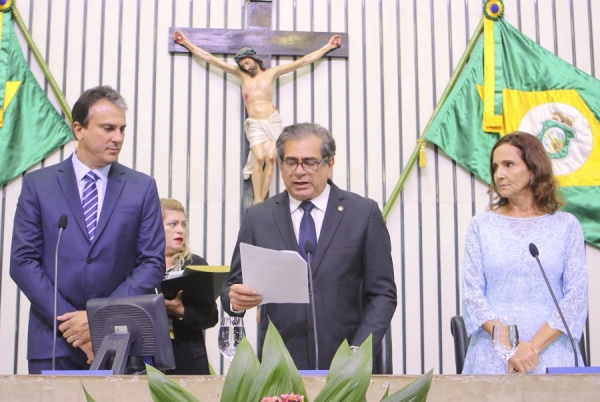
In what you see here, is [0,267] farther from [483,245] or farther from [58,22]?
[483,245]

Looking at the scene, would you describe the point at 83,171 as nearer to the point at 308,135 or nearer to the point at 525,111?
the point at 308,135

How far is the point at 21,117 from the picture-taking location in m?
4.78

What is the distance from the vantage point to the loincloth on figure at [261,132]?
475cm

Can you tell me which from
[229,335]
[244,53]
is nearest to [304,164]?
[229,335]

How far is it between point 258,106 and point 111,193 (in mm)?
2265

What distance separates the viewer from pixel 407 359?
475cm

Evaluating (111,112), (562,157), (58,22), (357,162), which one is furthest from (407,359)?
(58,22)

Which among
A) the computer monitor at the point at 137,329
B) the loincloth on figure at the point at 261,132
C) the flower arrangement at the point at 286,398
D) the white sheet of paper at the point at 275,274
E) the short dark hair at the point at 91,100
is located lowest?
the computer monitor at the point at 137,329

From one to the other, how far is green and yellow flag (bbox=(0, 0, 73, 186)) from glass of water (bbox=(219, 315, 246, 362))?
9.54 feet

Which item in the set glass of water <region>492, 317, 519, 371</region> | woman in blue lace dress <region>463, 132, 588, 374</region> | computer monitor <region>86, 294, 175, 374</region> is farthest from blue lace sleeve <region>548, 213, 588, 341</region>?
computer monitor <region>86, 294, 175, 374</region>

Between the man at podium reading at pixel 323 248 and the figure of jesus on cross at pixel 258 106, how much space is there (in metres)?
2.10

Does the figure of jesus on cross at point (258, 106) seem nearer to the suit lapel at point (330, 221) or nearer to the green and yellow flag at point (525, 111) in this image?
the green and yellow flag at point (525, 111)

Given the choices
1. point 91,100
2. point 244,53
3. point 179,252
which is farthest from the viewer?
point 244,53

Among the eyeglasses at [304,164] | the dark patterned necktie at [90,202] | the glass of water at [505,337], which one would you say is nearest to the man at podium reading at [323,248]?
the eyeglasses at [304,164]
